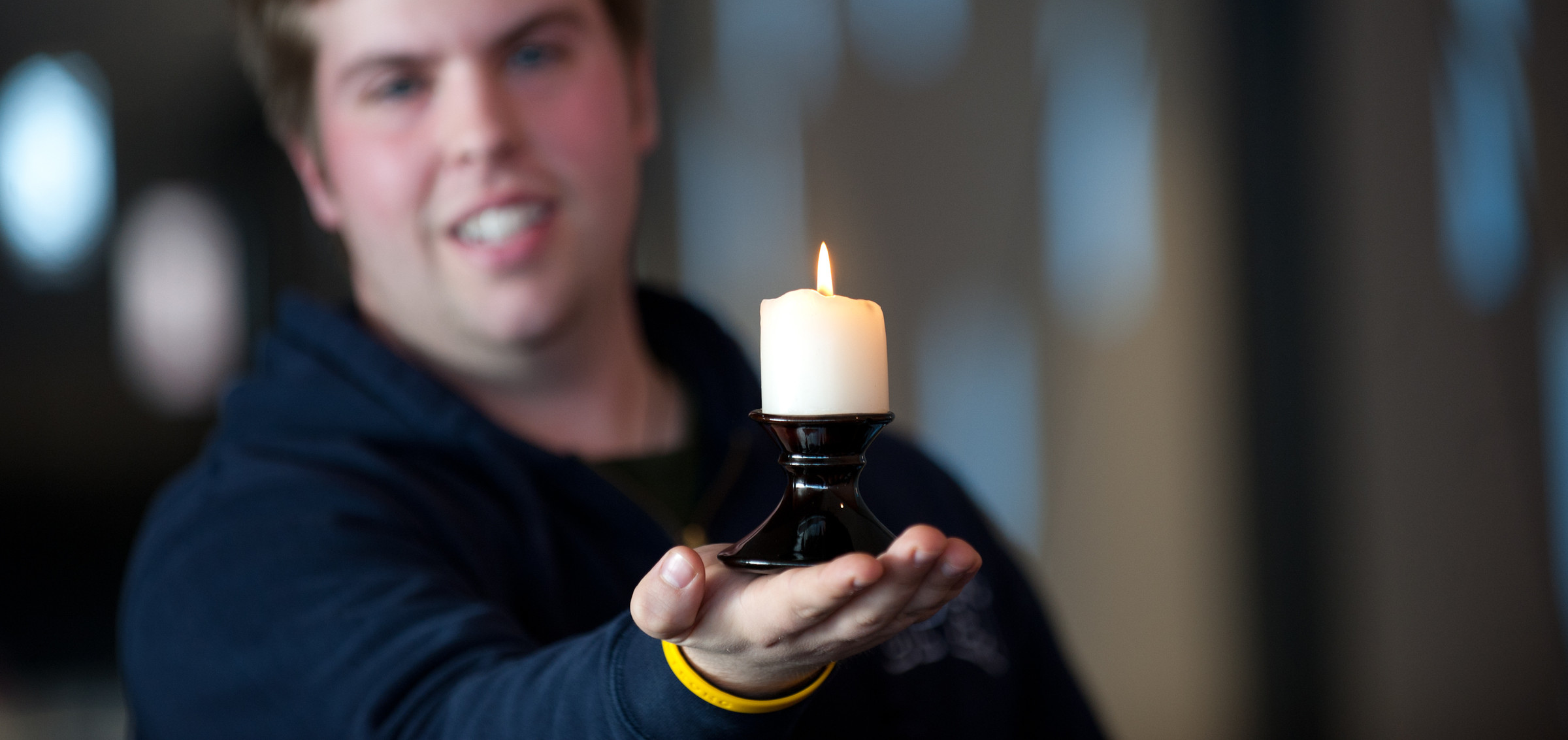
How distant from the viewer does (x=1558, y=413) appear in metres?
2.31

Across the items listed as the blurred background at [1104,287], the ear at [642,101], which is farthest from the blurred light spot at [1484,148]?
the ear at [642,101]

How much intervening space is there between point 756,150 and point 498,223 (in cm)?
191

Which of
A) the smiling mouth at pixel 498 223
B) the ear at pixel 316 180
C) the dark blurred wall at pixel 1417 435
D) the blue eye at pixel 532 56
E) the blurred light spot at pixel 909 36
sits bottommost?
the dark blurred wall at pixel 1417 435

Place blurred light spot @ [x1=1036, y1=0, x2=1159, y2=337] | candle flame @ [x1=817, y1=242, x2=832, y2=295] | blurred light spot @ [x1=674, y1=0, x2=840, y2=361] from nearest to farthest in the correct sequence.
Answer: candle flame @ [x1=817, y1=242, x2=832, y2=295] < blurred light spot @ [x1=1036, y1=0, x2=1159, y2=337] < blurred light spot @ [x1=674, y1=0, x2=840, y2=361]

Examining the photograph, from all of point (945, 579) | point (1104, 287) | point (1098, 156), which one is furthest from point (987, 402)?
point (945, 579)

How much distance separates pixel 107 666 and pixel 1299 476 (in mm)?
2516

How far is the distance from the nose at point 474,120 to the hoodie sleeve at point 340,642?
0.25m

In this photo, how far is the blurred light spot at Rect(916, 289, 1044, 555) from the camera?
2660 millimetres

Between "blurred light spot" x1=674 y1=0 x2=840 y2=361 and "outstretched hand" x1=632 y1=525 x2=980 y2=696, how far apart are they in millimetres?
2283

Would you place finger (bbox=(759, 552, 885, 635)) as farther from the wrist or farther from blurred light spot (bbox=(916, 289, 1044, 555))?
blurred light spot (bbox=(916, 289, 1044, 555))

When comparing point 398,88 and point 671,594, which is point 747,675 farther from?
point 398,88

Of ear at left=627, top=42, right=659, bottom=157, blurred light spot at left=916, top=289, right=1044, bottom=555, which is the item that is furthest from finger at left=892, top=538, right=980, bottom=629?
A: blurred light spot at left=916, top=289, right=1044, bottom=555

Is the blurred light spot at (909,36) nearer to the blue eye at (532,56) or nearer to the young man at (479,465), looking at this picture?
the young man at (479,465)

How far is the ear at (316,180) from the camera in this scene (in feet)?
3.45
